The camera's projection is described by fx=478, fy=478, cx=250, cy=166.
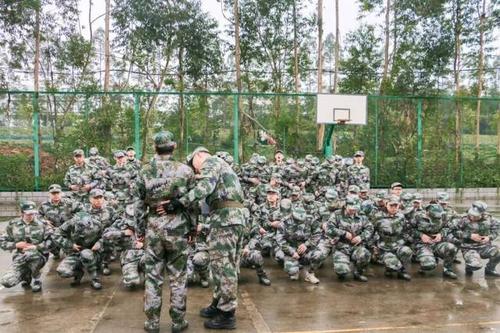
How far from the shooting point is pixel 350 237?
20.8 ft

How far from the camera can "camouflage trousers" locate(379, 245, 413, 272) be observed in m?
6.37

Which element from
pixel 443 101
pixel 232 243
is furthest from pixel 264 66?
pixel 232 243

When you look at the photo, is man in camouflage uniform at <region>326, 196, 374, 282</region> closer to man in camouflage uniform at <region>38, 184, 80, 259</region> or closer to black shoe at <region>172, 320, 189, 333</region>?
black shoe at <region>172, 320, 189, 333</region>

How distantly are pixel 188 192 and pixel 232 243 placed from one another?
2.25 feet

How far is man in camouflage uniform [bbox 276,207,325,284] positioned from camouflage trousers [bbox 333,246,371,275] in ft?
0.70

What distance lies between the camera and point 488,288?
19.8 feet

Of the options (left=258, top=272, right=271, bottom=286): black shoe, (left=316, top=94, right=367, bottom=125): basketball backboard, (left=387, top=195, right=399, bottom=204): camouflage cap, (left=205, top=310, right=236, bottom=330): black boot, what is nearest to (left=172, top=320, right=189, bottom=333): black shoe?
(left=205, top=310, right=236, bottom=330): black boot

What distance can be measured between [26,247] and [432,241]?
5.29 metres

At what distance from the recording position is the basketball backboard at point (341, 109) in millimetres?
13148

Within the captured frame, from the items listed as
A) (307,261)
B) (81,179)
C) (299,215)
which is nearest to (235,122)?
(81,179)

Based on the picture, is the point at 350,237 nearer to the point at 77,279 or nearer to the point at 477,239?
the point at 477,239

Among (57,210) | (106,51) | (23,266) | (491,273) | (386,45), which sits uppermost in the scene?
(386,45)

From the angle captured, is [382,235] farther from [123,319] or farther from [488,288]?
[123,319]

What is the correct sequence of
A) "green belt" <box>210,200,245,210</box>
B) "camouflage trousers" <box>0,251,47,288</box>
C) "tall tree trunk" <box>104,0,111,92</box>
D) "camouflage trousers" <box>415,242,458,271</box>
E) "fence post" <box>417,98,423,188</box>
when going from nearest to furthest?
"green belt" <box>210,200,245,210</box>, "camouflage trousers" <box>0,251,47,288</box>, "camouflage trousers" <box>415,242,458,271</box>, "fence post" <box>417,98,423,188</box>, "tall tree trunk" <box>104,0,111,92</box>
